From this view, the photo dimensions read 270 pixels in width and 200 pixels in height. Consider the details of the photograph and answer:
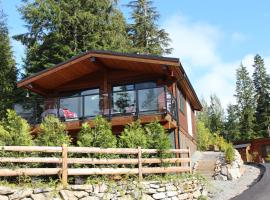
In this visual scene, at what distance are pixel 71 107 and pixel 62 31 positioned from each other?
14854 millimetres

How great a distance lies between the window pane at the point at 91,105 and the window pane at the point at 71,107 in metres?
0.28

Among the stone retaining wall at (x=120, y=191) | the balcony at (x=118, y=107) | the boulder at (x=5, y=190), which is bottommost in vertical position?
the stone retaining wall at (x=120, y=191)

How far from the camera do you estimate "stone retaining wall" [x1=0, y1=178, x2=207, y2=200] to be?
30.1 feet

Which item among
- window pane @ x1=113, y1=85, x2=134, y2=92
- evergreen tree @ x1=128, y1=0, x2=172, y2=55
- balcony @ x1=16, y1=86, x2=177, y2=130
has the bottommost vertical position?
balcony @ x1=16, y1=86, x2=177, y2=130

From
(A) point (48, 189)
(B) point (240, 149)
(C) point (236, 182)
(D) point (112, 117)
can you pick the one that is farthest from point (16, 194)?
(B) point (240, 149)

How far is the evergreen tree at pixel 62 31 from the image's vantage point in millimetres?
30484

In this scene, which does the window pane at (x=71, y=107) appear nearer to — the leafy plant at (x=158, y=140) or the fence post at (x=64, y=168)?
the leafy plant at (x=158, y=140)

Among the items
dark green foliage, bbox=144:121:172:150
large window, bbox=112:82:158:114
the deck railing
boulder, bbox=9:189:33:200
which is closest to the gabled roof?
the deck railing

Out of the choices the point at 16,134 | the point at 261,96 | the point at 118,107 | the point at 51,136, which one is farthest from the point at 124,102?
the point at 261,96

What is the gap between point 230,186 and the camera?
16.2 metres

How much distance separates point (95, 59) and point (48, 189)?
398 inches

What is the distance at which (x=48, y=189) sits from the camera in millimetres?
9531

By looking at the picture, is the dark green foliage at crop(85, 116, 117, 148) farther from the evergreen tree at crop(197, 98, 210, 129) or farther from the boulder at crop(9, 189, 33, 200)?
the evergreen tree at crop(197, 98, 210, 129)

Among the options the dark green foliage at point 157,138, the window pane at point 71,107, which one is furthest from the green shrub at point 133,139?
the window pane at point 71,107
